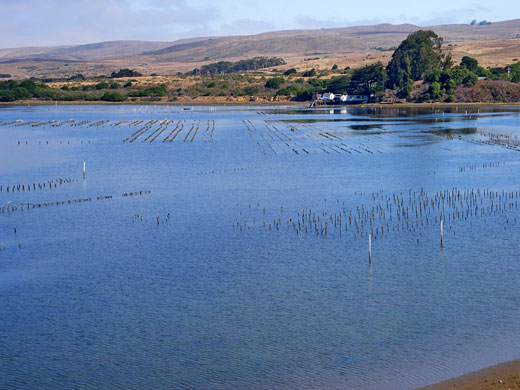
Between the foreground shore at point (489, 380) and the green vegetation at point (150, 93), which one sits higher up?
the green vegetation at point (150, 93)

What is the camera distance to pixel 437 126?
332ft

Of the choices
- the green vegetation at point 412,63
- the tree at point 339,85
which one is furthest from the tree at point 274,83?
the green vegetation at point 412,63

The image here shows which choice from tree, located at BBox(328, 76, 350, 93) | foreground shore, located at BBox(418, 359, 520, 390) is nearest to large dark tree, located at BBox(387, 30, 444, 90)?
tree, located at BBox(328, 76, 350, 93)

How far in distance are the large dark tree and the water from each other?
4358 inches

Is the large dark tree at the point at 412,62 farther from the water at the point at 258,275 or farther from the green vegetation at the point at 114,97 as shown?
the water at the point at 258,275

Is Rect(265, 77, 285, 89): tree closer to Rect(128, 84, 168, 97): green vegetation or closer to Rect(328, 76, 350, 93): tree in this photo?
Rect(328, 76, 350, 93): tree

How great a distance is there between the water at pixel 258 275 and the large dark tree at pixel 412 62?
363 ft

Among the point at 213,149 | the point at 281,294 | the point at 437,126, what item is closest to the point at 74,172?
the point at 213,149

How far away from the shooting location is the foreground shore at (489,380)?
56.6 feet

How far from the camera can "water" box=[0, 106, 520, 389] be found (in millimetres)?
19906

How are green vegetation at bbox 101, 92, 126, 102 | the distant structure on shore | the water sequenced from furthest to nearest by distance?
1. green vegetation at bbox 101, 92, 126, 102
2. the distant structure on shore
3. the water

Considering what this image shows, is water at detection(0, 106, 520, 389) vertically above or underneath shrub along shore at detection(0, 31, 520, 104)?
underneath

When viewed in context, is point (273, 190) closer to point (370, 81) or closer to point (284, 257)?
point (284, 257)

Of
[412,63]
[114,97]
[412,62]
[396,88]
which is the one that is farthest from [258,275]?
[114,97]
